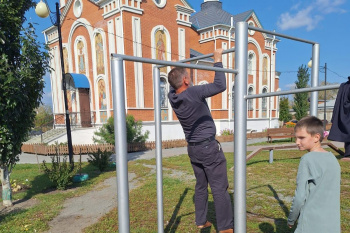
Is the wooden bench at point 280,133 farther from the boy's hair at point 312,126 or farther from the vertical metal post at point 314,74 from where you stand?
the boy's hair at point 312,126

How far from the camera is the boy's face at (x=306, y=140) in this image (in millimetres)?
1598

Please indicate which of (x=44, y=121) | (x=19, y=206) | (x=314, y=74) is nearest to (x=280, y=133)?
(x=314, y=74)

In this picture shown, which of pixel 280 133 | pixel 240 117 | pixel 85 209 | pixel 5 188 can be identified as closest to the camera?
pixel 240 117

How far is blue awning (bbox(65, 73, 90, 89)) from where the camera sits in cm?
1491

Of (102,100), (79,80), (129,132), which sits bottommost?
(129,132)

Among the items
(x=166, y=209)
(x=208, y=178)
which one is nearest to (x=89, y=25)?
(x=166, y=209)

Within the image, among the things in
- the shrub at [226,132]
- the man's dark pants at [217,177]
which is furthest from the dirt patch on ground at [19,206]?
the shrub at [226,132]

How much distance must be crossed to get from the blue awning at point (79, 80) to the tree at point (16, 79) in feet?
35.2

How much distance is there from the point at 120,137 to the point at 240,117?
2.61 ft

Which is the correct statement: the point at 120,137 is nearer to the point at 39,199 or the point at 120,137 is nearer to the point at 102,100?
the point at 39,199

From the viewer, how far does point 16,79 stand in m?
4.03

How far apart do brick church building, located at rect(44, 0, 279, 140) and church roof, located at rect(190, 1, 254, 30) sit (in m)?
0.11

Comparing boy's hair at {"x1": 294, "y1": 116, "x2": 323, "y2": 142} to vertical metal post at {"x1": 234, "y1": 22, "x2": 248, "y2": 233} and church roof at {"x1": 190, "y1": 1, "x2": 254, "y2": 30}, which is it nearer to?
vertical metal post at {"x1": 234, "y1": 22, "x2": 248, "y2": 233}

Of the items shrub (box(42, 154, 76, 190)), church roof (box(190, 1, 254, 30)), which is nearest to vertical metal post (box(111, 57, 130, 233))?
shrub (box(42, 154, 76, 190))
